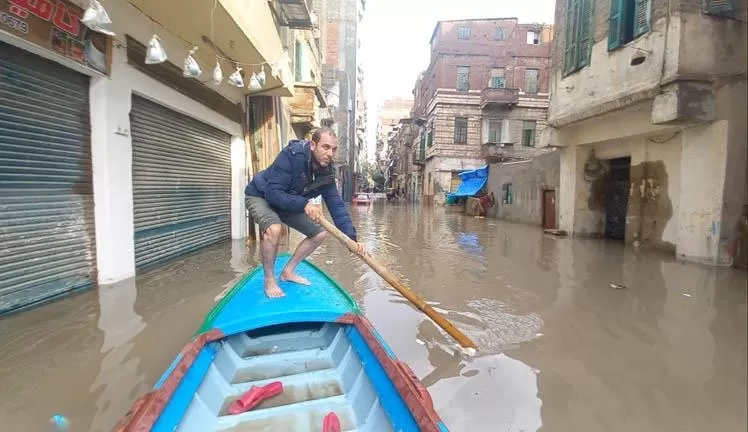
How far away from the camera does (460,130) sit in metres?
30.9

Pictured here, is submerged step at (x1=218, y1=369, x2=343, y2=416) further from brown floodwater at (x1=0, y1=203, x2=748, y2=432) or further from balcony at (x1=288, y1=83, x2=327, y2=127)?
balcony at (x1=288, y1=83, x2=327, y2=127)

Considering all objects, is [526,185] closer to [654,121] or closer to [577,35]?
[577,35]

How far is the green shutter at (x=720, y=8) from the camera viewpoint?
23.0 feet

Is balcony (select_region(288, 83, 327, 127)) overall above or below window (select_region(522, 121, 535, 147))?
below

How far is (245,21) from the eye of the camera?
20.4 feet

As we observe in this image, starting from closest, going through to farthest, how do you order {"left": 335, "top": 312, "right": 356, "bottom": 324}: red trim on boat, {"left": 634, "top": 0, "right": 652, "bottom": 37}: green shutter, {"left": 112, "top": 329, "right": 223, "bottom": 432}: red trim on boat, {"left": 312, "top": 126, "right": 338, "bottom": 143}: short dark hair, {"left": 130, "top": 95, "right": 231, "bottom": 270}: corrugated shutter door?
{"left": 112, "top": 329, "right": 223, "bottom": 432}: red trim on boat, {"left": 335, "top": 312, "right": 356, "bottom": 324}: red trim on boat, {"left": 312, "top": 126, "right": 338, "bottom": 143}: short dark hair, {"left": 130, "top": 95, "right": 231, "bottom": 270}: corrugated shutter door, {"left": 634, "top": 0, "right": 652, "bottom": 37}: green shutter

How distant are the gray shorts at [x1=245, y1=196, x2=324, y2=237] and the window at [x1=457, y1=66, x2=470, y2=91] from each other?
98.3ft

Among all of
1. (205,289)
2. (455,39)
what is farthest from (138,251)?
(455,39)

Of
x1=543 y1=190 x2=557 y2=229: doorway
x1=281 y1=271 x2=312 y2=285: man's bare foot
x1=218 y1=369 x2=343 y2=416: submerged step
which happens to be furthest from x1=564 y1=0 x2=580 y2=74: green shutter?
x1=218 y1=369 x2=343 y2=416: submerged step

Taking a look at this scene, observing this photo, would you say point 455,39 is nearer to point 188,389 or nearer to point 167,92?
point 167,92

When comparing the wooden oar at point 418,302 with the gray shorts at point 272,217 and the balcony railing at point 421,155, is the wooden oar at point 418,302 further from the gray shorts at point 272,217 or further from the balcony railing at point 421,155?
the balcony railing at point 421,155

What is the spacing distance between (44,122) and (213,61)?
3.80 meters

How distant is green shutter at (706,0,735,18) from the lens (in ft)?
23.0

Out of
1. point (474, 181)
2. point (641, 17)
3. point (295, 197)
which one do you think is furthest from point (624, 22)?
point (474, 181)
